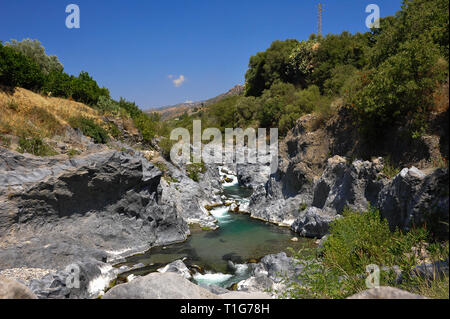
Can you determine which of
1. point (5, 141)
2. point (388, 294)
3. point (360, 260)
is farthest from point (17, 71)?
point (388, 294)

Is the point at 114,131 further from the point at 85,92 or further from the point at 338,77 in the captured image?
the point at 338,77

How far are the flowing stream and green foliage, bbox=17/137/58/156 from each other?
594 centimetres

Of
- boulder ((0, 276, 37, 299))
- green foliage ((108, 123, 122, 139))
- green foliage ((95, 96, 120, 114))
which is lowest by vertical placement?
boulder ((0, 276, 37, 299))

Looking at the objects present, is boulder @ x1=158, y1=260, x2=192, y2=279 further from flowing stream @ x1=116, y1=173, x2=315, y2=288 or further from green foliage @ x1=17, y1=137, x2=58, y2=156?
green foliage @ x1=17, y1=137, x2=58, y2=156

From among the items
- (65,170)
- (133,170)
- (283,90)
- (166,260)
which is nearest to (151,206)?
(133,170)

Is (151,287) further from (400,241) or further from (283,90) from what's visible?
(283,90)

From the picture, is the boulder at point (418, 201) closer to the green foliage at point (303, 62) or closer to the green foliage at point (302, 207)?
the green foliage at point (302, 207)

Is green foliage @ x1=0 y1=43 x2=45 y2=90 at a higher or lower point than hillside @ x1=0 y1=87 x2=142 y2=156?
higher

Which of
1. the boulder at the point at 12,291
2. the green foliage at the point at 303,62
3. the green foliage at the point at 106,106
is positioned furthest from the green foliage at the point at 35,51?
the boulder at the point at 12,291

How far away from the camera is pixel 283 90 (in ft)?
96.3

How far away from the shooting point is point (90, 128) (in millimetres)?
17203

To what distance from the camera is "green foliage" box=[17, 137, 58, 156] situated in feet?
38.6

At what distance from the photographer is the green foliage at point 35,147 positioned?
38.6ft

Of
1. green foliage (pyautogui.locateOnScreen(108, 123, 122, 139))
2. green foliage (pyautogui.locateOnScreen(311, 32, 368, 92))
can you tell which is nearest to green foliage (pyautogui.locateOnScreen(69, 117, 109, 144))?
green foliage (pyautogui.locateOnScreen(108, 123, 122, 139))
